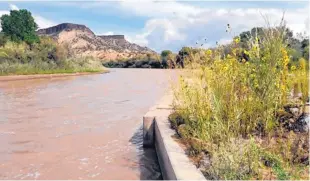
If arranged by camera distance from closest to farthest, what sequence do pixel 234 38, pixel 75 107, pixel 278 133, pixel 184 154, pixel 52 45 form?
1. pixel 184 154
2. pixel 278 133
3. pixel 234 38
4. pixel 75 107
5. pixel 52 45

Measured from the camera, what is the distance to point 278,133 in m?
4.52

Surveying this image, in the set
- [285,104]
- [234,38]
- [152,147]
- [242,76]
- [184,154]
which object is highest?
[234,38]

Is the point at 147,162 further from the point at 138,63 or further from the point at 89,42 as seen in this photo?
the point at 89,42

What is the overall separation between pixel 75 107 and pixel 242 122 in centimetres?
645

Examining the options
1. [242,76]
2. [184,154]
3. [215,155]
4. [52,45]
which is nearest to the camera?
[215,155]

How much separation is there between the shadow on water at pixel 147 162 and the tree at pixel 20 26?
3187cm

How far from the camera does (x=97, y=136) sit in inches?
256

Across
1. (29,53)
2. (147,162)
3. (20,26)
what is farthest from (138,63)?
(147,162)

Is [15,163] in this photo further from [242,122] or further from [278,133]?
[278,133]

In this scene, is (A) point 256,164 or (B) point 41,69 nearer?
(A) point 256,164

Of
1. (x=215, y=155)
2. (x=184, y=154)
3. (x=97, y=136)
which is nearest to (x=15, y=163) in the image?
(x=97, y=136)

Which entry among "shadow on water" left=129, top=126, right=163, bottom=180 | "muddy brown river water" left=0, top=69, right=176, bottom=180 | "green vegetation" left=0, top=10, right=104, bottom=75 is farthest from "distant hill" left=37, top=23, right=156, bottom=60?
"shadow on water" left=129, top=126, right=163, bottom=180

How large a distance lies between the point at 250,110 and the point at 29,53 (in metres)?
26.7

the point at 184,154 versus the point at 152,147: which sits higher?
the point at 184,154
